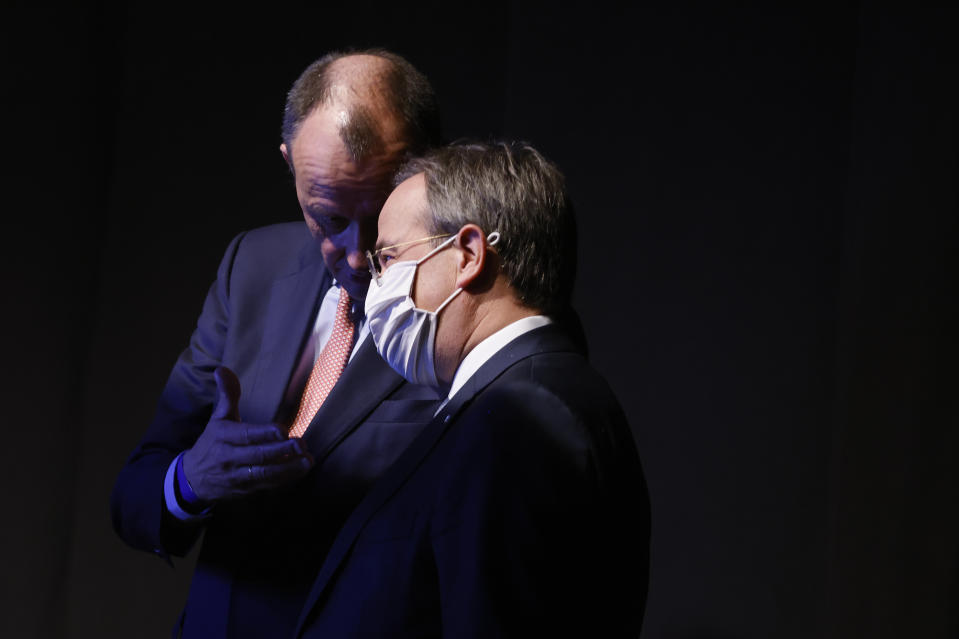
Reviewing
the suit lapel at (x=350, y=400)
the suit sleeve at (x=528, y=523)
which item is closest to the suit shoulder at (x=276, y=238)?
the suit lapel at (x=350, y=400)

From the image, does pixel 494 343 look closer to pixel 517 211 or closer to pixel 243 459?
pixel 517 211

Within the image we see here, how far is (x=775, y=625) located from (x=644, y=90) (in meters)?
1.77

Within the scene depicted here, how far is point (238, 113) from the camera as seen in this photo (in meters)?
3.47

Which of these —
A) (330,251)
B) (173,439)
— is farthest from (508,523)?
(173,439)

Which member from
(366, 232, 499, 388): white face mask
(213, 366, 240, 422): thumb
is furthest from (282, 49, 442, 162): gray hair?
(213, 366, 240, 422): thumb

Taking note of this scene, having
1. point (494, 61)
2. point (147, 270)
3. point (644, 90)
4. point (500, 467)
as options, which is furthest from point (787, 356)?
point (147, 270)

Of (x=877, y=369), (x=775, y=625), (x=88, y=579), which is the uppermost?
(x=877, y=369)

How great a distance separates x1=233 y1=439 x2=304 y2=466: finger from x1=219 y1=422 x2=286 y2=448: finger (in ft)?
0.04

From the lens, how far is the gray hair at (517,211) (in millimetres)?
1412

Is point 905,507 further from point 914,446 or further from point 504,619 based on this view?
point 504,619

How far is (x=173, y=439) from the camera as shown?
197cm

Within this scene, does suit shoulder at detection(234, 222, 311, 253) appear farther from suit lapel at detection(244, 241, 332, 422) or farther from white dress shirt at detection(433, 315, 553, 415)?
white dress shirt at detection(433, 315, 553, 415)

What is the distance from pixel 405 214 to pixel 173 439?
81cm

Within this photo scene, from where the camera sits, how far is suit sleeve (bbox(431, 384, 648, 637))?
3.80ft
